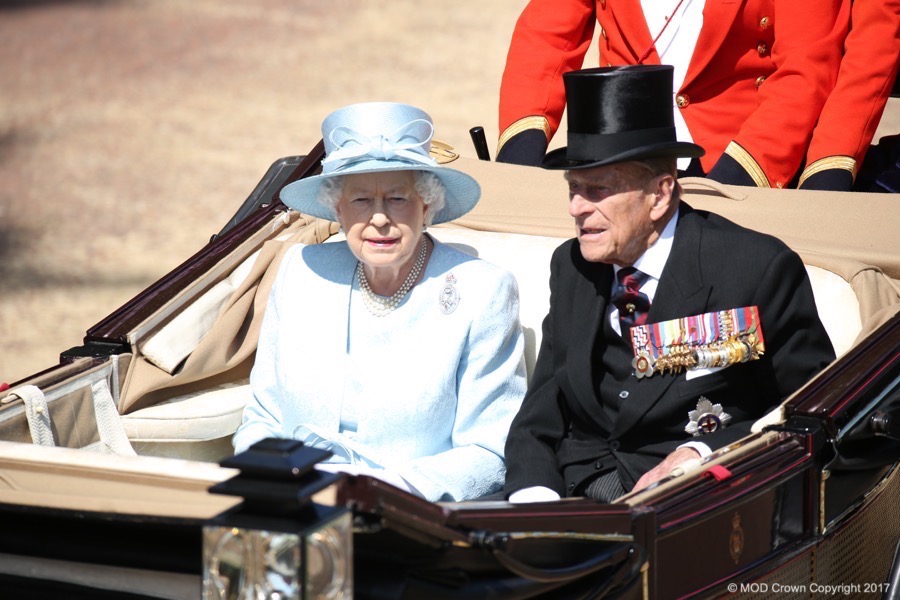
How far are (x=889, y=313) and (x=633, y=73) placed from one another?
753 millimetres

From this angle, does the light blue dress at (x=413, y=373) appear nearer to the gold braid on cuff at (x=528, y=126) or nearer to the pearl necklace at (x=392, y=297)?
the pearl necklace at (x=392, y=297)

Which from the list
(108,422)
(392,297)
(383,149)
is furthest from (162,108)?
(383,149)

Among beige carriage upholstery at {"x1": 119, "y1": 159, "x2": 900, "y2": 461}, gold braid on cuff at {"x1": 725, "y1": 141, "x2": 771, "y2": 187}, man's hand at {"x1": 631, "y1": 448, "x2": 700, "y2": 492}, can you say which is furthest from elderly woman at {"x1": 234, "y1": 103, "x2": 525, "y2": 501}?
gold braid on cuff at {"x1": 725, "y1": 141, "x2": 771, "y2": 187}

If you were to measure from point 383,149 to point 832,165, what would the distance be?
4.89 ft

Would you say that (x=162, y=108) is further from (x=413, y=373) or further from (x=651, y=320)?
(x=651, y=320)

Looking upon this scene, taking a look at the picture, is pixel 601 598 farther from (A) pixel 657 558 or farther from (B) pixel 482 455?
(B) pixel 482 455

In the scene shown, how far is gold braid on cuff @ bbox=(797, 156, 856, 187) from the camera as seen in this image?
12.0 ft

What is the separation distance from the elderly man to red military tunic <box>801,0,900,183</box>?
1.01m

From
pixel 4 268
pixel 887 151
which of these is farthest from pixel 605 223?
pixel 4 268

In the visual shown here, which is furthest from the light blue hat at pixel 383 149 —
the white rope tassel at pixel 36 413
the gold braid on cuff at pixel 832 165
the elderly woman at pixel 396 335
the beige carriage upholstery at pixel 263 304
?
the gold braid on cuff at pixel 832 165

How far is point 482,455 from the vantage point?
9.43ft

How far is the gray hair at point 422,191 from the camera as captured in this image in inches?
113

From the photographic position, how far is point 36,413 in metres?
2.78

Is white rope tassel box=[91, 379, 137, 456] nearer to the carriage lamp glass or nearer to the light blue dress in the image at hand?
the light blue dress
